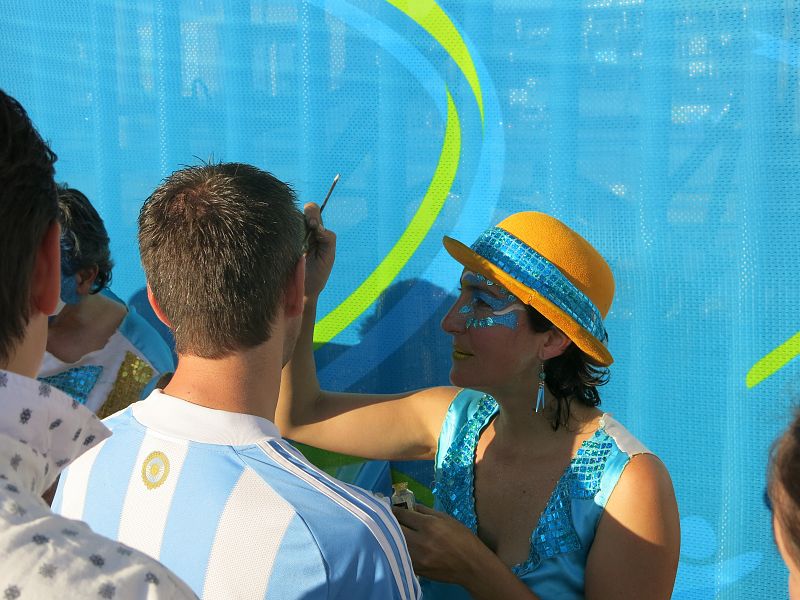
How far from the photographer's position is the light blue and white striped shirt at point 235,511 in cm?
105

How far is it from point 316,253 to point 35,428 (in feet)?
4.80

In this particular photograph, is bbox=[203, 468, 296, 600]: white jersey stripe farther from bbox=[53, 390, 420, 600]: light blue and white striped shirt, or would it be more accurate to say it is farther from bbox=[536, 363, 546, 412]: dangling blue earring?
bbox=[536, 363, 546, 412]: dangling blue earring

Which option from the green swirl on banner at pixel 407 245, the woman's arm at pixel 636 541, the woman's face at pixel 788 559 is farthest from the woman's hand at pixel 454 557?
the green swirl on banner at pixel 407 245

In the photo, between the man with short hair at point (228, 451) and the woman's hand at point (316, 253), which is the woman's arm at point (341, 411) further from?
the man with short hair at point (228, 451)

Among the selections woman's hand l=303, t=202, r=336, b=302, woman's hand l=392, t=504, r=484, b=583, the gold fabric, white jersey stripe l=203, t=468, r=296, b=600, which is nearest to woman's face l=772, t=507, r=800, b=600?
white jersey stripe l=203, t=468, r=296, b=600

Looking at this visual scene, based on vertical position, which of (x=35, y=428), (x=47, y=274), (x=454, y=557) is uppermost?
(x=47, y=274)

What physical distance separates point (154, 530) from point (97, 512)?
11cm

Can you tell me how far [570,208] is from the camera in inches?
87.5

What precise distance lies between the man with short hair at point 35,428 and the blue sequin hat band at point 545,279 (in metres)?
1.13

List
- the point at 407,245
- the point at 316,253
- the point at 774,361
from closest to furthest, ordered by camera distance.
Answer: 1. the point at 774,361
2. the point at 316,253
3. the point at 407,245

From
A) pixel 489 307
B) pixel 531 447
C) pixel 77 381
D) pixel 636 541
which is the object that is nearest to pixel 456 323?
pixel 489 307

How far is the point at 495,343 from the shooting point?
182 cm

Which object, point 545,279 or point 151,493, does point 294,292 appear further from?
point 545,279

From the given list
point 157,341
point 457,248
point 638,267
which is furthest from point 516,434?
point 157,341
